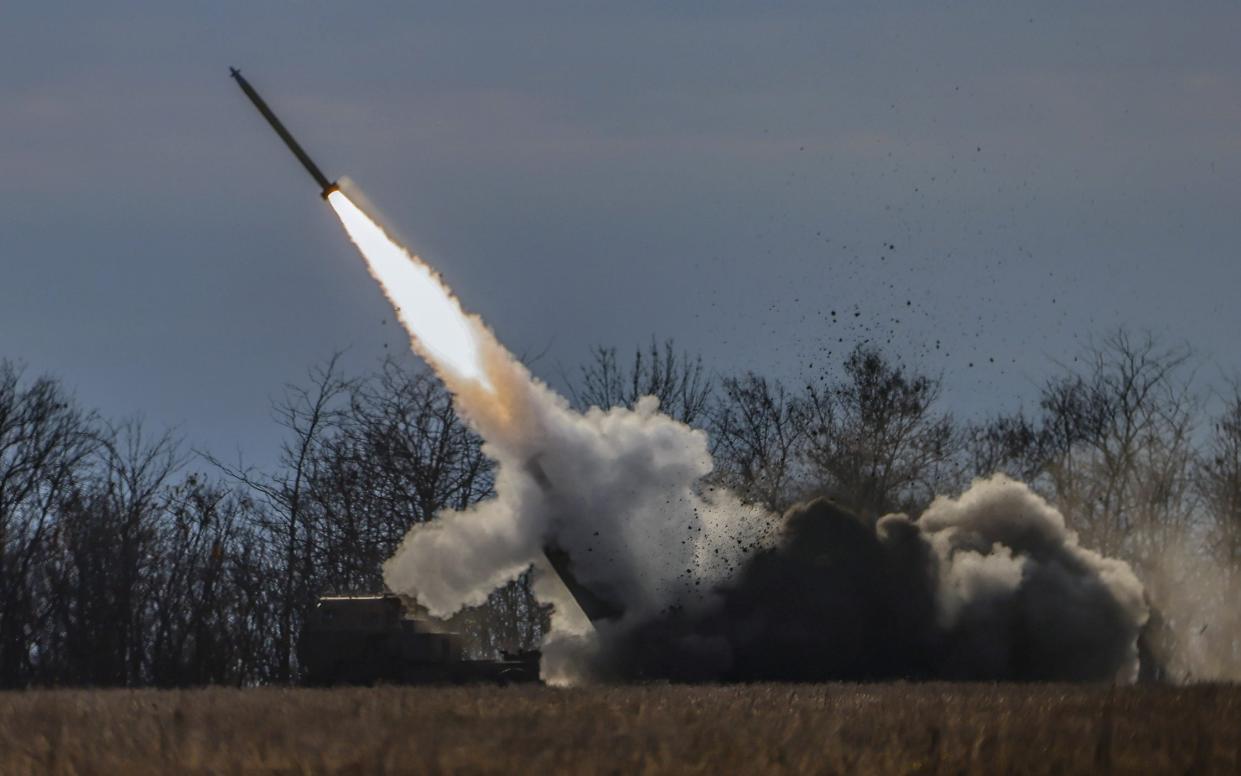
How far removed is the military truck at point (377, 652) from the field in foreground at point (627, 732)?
7.24 m

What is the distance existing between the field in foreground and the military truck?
7239 mm

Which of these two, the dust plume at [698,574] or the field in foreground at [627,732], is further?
the dust plume at [698,574]

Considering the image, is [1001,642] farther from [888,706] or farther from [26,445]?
[26,445]

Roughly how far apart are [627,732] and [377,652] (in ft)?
55.7

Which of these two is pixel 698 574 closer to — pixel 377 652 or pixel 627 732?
pixel 377 652

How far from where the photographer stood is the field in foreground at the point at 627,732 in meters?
20.8

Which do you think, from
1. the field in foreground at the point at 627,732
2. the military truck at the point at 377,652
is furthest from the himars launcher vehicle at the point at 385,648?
the field in foreground at the point at 627,732

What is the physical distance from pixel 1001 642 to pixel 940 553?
7.70 feet

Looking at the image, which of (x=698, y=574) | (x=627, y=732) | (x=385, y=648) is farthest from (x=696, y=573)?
(x=627, y=732)

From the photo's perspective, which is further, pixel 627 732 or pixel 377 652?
pixel 377 652

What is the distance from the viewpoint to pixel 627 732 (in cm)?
2306

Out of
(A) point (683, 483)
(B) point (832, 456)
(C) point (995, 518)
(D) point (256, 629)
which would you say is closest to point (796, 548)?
(A) point (683, 483)

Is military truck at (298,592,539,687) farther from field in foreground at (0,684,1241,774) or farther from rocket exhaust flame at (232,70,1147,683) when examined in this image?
field in foreground at (0,684,1241,774)

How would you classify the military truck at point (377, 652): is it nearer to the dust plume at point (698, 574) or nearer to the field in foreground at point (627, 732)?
the dust plume at point (698, 574)
